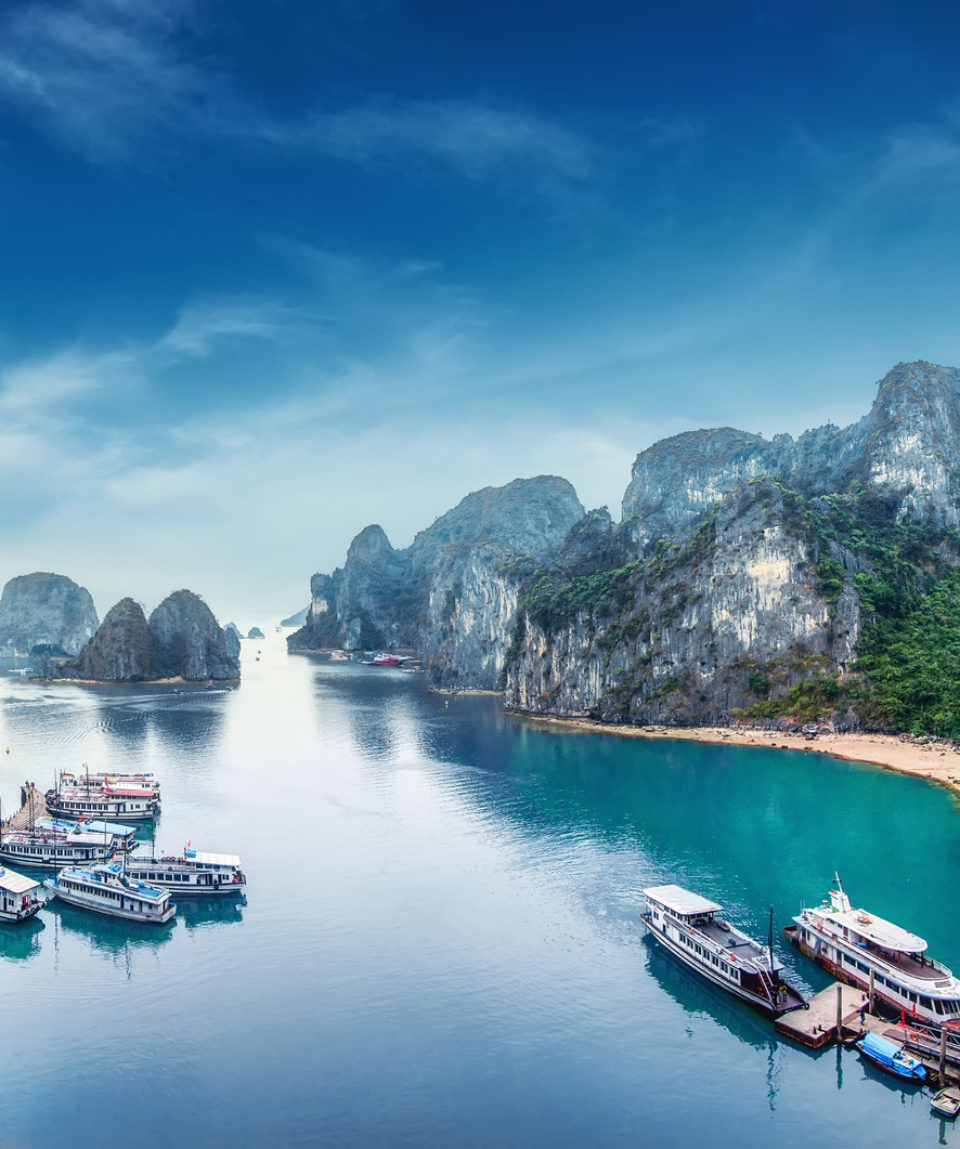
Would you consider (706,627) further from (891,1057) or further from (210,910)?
(891,1057)

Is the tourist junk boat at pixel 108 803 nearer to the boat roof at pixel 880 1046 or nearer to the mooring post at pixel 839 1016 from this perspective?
the mooring post at pixel 839 1016

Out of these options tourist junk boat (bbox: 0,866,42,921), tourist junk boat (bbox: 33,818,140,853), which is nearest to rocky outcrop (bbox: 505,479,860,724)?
tourist junk boat (bbox: 33,818,140,853)

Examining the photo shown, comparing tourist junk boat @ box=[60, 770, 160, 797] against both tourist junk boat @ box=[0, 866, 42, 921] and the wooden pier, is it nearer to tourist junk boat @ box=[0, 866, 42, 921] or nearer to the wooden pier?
the wooden pier

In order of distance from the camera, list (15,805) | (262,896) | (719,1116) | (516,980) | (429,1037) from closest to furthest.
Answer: (719,1116)
(429,1037)
(516,980)
(262,896)
(15,805)

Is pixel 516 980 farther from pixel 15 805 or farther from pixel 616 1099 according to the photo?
pixel 15 805

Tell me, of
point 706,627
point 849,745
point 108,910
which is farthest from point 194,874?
point 706,627

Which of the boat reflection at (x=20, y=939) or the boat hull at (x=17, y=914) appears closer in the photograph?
the boat reflection at (x=20, y=939)

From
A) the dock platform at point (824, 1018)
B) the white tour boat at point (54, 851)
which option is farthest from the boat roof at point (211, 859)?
the dock platform at point (824, 1018)

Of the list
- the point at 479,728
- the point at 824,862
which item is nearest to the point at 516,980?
the point at 824,862
